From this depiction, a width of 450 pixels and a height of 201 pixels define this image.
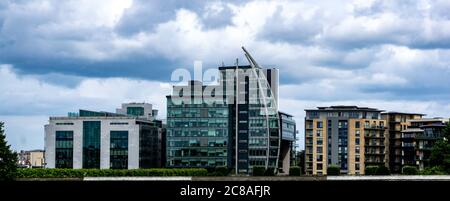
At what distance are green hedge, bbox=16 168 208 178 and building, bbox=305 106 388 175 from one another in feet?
64.1

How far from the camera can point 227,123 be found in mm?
99625

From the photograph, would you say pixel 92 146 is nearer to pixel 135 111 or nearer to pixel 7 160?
pixel 135 111

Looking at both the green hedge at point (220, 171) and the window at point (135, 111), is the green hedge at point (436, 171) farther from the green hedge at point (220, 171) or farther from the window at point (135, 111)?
the window at point (135, 111)

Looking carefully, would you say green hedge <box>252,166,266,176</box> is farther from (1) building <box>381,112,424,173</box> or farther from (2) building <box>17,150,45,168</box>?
(2) building <box>17,150,45,168</box>

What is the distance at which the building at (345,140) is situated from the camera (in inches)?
4205

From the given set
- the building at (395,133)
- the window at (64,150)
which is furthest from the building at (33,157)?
the building at (395,133)

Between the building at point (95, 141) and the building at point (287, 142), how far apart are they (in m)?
20.9

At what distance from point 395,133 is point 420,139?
7664 mm

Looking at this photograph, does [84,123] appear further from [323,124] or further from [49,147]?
[323,124]

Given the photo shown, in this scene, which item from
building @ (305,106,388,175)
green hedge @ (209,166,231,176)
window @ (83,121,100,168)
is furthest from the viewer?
building @ (305,106,388,175)

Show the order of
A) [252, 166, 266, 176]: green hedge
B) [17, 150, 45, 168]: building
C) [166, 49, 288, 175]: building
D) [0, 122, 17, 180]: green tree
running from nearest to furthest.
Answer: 1. [0, 122, 17, 180]: green tree
2. [252, 166, 266, 176]: green hedge
3. [166, 49, 288, 175]: building
4. [17, 150, 45, 168]: building

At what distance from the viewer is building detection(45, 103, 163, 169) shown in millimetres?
100312

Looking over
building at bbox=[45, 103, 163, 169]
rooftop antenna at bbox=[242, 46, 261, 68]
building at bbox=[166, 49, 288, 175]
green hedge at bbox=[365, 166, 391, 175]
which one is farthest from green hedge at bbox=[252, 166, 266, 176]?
building at bbox=[45, 103, 163, 169]
